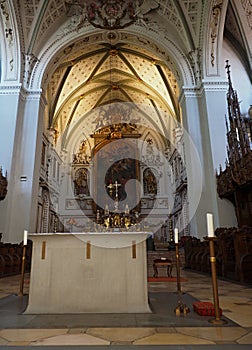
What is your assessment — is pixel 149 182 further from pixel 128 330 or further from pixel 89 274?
pixel 128 330

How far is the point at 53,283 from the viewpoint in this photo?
324 centimetres

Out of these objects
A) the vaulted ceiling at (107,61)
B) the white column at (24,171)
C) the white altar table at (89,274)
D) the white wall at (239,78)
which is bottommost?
the white altar table at (89,274)

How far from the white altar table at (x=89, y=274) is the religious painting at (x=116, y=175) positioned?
44.8 ft

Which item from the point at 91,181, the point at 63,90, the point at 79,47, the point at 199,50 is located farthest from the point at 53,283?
the point at 91,181

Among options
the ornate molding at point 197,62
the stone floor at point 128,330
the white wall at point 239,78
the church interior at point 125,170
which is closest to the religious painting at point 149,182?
the church interior at point 125,170

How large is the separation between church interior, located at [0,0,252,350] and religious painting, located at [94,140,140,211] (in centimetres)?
9

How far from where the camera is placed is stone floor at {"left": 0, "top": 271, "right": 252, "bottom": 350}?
6.50 ft

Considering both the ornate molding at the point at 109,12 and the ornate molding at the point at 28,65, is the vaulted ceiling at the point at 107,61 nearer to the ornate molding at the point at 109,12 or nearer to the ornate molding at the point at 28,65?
the ornate molding at the point at 109,12

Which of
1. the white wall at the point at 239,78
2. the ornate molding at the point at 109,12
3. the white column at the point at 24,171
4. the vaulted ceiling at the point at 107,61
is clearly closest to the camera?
the white column at the point at 24,171

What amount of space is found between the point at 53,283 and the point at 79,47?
462 inches

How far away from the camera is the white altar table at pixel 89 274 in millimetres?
3143

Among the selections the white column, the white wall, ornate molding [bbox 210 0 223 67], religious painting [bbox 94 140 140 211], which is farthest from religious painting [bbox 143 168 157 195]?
ornate molding [bbox 210 0 223 67]

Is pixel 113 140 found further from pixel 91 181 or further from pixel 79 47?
pixel 79 47

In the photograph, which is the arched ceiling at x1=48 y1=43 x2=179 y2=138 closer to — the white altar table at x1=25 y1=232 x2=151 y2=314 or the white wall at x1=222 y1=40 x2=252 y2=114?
the white wall at x1=222 y1=40 x2=252 y2=114
